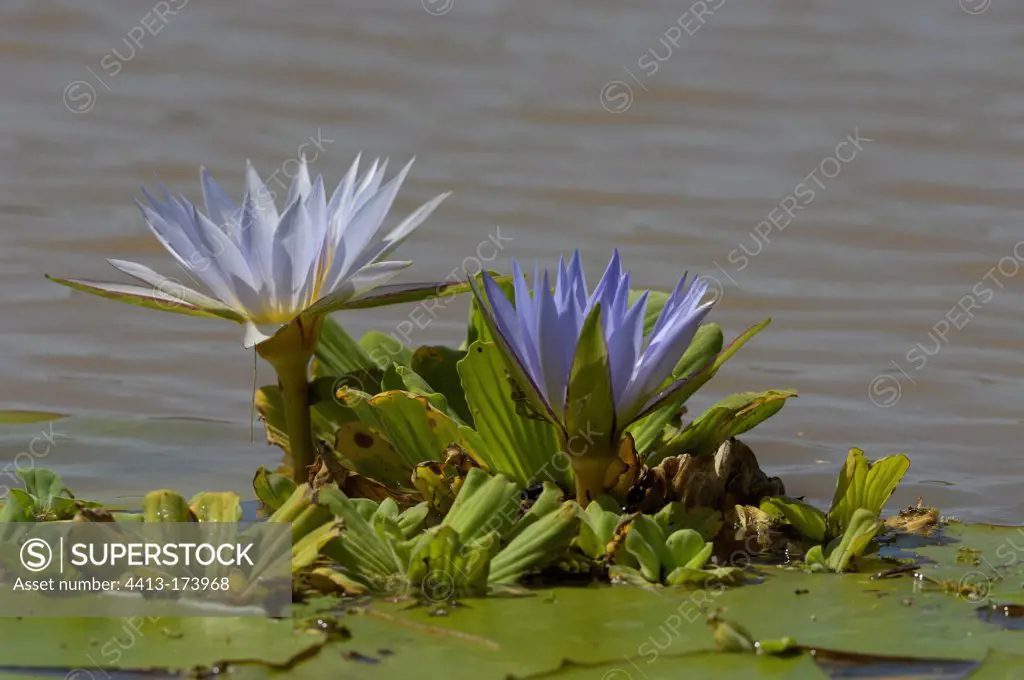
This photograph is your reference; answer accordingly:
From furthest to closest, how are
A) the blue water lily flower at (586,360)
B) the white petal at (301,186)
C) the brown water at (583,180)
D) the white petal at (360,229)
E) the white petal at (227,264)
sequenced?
the brown water at (583,180) < the white petal at (301,186) < the white petal at (360,229) < the white petal at (227,264) < the blue water lily flower at (586,360)

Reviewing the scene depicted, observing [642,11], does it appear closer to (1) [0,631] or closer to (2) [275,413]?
(2) [275,413]

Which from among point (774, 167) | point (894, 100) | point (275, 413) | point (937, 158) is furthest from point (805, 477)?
point (894, 100)

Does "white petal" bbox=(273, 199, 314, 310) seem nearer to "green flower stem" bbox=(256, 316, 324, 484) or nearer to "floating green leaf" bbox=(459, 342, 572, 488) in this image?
"green flower stem" bbox=(256, 316, 324, 484)

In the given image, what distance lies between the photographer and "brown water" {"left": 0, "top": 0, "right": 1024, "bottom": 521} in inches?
195

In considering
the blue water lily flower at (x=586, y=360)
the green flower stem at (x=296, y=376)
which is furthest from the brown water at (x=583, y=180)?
the blue water lily flower at (x=586, y=360)

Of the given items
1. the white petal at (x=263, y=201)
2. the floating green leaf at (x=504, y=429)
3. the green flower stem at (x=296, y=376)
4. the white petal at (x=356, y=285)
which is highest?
the white petal at (x=263, y=201)

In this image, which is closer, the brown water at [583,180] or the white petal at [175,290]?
the white petal at [175,290]

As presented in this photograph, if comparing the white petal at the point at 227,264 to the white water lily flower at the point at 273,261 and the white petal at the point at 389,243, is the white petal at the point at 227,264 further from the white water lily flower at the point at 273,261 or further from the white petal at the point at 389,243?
the white petal at the point at 389,243

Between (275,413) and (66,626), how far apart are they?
1.18m

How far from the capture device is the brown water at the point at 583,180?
4.94m

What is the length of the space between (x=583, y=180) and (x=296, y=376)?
384cm

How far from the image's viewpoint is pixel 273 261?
330 centimetres

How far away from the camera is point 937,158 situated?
7.58 metres

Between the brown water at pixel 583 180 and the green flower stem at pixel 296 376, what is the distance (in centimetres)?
52
